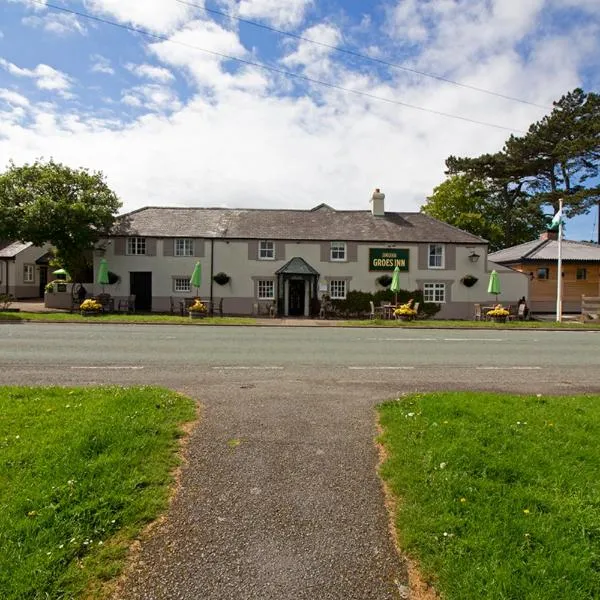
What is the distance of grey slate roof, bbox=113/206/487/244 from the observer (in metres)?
28.1

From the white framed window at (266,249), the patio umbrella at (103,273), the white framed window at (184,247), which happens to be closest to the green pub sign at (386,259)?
the white framed window at (266,249)

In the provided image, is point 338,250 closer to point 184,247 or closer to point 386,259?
point 386,259

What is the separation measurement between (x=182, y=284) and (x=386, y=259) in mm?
13175

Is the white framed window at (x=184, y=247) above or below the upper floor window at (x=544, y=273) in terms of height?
above

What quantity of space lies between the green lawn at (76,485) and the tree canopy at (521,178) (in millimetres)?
41553

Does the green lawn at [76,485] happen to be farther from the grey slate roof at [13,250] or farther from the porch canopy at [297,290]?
the grey slate roof at [13,250]

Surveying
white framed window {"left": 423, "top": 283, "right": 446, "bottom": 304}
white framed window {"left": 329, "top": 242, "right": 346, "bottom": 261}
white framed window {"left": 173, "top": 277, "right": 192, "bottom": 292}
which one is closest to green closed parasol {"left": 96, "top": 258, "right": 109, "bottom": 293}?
white framed window {"left": 173, "top": 277, "right": 192, "bottom": 292}

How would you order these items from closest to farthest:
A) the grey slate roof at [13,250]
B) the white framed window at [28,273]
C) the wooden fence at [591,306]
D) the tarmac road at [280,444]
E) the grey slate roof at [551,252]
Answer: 1. the tarmac road at [280,444]
2. the wooden fence at [591,306]
3. the grey slate roof at [551,252]
4. the grey slate roof at [13,250]
5. the white framed window at [28,273]

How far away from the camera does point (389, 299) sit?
1088 inches

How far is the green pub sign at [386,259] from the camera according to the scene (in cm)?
2783

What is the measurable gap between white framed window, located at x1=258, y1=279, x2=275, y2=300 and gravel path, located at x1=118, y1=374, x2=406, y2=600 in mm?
22161

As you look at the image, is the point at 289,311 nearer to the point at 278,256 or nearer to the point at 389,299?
the point at 278,256

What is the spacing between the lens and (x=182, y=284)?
2797cm

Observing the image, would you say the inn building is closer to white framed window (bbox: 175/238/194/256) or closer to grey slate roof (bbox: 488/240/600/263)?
white framed window (bbox: 175/238/194/256)
